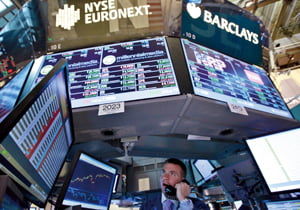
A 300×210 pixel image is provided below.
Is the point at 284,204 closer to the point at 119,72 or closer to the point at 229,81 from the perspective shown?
the point at 229,81

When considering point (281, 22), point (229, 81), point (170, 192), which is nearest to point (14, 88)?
point (170, 192)

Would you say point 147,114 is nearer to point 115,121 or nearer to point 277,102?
point 115,121

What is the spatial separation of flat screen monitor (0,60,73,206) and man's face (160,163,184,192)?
1250 millimetres

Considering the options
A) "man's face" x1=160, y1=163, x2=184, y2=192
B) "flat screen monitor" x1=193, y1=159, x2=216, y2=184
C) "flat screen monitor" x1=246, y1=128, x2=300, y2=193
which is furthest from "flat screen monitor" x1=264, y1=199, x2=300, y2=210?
"flat screen monitor" x1=193, y1=159, x2=216, y2=184

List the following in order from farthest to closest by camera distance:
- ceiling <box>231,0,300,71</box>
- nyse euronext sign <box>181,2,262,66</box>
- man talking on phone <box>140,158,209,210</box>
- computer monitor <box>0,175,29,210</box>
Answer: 1. ceiling <box>231,0,300,71</box>
2. nyse euronext sign <box>181,2,262,66</box>
3. man talking on phone <box>140,158,209,210</box>
4. computer monitor <box>0,175,29,210</box>

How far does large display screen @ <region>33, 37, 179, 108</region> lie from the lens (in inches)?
50.9

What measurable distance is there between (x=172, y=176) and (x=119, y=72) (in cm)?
116

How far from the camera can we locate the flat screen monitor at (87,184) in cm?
112

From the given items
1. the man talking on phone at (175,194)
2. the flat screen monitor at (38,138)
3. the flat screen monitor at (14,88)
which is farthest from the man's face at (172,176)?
the flat screen monitor at (14,88)

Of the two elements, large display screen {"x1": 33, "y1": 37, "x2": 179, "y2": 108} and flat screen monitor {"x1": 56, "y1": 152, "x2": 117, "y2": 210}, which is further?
large display screen {"x1": 33, "y1": 37, "x2": 179, "y2": 108}

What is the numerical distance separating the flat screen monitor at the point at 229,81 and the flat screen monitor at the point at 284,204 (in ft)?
2.18

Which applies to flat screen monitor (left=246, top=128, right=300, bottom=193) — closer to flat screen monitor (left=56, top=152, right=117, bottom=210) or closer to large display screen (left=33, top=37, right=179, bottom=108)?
large display screen (left=33, top=37, right=179, bottom=108)

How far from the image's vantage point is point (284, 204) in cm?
120

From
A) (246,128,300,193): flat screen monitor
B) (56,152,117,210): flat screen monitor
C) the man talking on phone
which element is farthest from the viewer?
the man talking on phone
